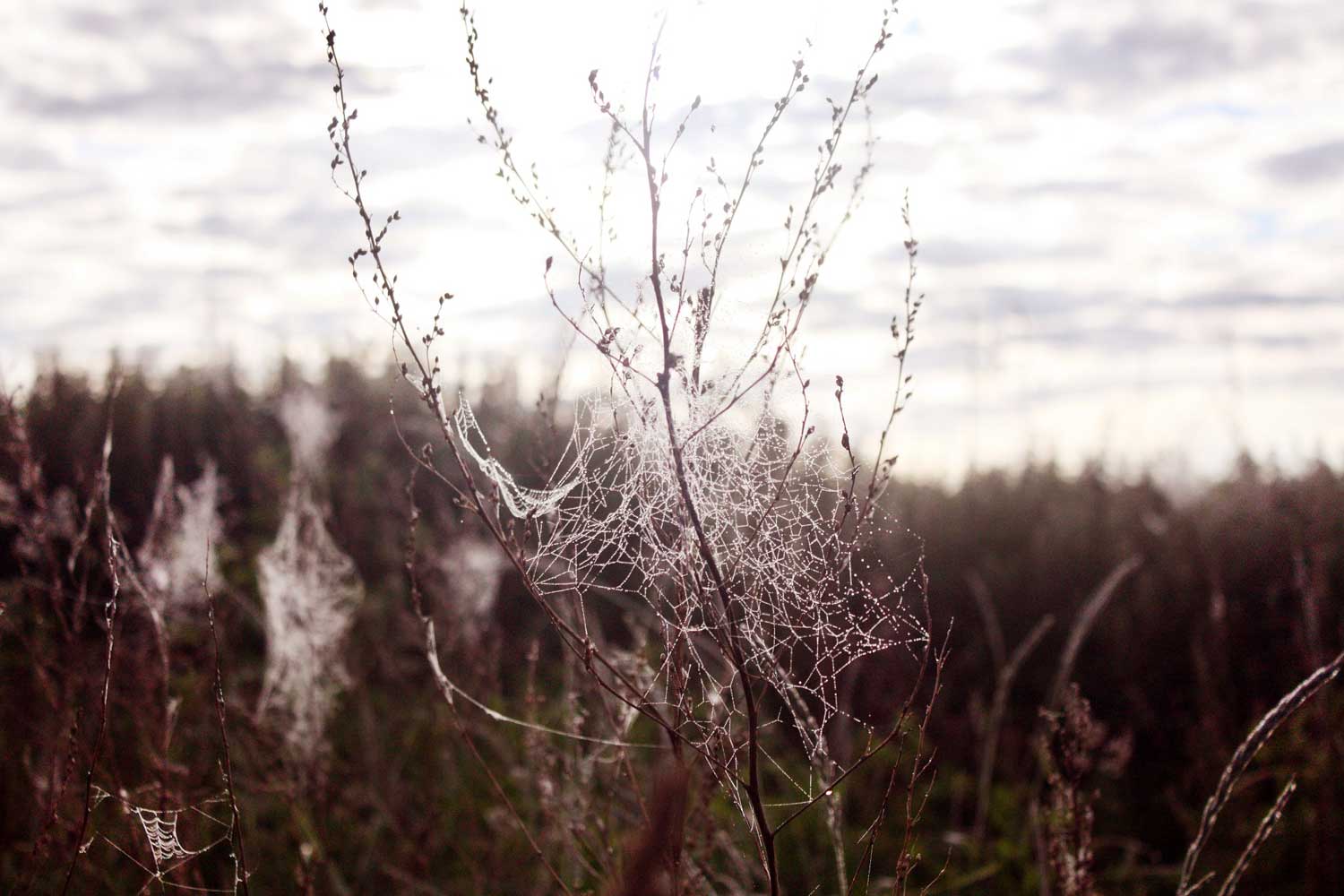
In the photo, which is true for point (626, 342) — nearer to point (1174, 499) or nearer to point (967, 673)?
point (967, 673)

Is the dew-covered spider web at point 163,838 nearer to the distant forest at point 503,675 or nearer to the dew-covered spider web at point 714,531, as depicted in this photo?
the distant forest at point 503,675

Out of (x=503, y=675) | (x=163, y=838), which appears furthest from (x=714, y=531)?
(x=503, y=675)

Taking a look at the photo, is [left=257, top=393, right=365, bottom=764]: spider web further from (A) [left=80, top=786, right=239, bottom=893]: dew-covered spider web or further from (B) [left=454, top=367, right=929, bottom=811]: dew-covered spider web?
(B) [left=454, top=367, right=929, bottom=811]: dew-covered spider web

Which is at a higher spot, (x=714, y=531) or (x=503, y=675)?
(x=714, y=531)

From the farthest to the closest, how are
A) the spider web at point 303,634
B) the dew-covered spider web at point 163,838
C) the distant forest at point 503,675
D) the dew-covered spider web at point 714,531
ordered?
1. the spider web at point 303,634
2. the distant forest at point 503,675
3. the dew-covered spider web at point 163,838
4. the dew-covered spider web at point 714,531

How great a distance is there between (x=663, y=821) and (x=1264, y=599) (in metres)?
6.20

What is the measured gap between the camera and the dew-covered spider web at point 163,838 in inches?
75.7

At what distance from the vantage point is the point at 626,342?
1.71 metres

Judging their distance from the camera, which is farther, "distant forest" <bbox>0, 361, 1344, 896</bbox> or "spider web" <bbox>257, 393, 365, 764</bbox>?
"spider web" <bbox>257, 393, 365, 764</bbox>

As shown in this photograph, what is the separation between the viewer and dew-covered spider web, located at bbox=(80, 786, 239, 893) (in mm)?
1923

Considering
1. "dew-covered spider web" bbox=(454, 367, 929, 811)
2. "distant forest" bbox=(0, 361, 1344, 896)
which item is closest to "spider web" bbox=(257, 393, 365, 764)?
Answer: "distant forest" bbox=(0, 361, 1344, 896)

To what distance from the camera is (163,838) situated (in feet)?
8.07

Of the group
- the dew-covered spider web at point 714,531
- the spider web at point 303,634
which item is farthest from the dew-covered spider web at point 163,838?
the dew-covered spider web at point 714,531

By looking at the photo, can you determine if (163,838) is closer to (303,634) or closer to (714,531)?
(303,634)
